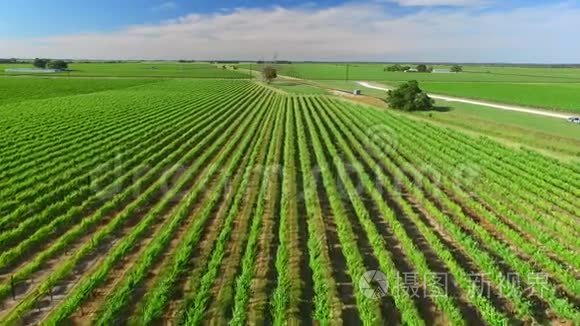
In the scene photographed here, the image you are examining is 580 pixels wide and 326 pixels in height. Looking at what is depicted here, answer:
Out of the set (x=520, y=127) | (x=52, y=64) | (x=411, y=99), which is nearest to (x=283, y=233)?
(x=520, y=127)

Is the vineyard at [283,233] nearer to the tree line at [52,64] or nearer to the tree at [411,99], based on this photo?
the tree at [411,99]

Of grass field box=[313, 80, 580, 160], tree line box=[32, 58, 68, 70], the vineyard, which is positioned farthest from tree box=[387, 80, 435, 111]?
tree line box=[32, 58, 68, 70]

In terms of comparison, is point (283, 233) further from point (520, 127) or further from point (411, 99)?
point (411, 99)

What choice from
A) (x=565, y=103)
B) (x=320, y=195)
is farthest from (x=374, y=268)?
(x=565, y=103)

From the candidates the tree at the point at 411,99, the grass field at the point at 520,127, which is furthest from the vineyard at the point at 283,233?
the tree at the point at 411,99

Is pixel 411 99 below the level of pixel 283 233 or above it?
above

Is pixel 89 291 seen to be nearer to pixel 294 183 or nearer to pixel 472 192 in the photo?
pixel 294 183
